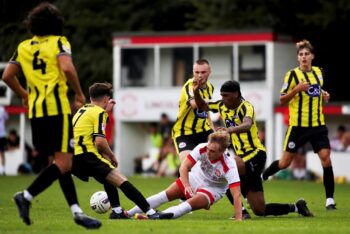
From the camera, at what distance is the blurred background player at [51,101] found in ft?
35.8

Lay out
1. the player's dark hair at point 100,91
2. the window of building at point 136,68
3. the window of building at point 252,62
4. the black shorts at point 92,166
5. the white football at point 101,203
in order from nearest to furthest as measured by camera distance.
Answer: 1. the black shorts at point 92,166
2. the player's dark hair at point 100,91
3. the white football at point 101,203
4. the window of building at point 252,62
5. the window of building at point 136,68

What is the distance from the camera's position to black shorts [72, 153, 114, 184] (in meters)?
13.2

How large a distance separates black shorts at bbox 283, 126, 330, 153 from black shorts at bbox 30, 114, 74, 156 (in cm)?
576

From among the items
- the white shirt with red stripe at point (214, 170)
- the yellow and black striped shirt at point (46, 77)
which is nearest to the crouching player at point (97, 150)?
the white shirt with red stripe at point (214, 170)

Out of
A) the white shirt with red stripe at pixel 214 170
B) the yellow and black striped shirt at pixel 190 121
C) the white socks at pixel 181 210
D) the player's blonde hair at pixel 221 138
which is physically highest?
the yellow and black striped shirt at pixel 190 121

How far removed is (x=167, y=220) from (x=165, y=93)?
21019 mm

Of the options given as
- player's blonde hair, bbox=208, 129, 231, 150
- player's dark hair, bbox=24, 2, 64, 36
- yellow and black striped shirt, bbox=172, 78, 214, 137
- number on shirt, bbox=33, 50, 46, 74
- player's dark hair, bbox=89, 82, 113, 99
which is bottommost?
player's blonde hair, bbox=208, 129, 231, 150

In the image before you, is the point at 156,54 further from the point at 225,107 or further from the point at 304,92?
the point at 225,107

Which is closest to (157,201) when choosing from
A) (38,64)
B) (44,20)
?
(38,64)

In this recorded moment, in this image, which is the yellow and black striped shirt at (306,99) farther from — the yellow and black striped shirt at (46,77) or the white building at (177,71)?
the white building at (177,71)

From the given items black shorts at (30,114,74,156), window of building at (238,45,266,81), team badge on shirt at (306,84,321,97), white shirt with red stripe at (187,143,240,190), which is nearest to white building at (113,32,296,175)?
window of building at (238,45,266,81)

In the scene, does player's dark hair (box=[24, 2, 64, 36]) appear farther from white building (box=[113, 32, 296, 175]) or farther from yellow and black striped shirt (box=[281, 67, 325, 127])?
white building (box=[113, 32, 296, 175])

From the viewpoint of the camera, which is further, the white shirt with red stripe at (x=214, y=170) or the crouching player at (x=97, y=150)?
the crouching player at (x=97, y=150)

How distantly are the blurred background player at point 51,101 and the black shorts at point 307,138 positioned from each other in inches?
224
